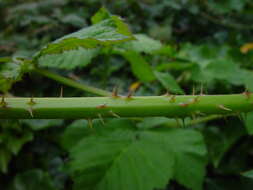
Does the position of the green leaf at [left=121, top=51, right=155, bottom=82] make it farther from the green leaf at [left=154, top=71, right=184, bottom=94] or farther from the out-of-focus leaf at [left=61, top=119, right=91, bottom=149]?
the out-of-focus leaf at [left=61, top=119, right=91, bottom=149]

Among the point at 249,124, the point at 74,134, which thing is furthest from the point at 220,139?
the point at 74,134

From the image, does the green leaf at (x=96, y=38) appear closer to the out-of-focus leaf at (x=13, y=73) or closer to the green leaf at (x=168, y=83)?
the out-of-focus leaf at (x=13, y=73)

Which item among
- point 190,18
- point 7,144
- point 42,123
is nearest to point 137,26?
point 190,18

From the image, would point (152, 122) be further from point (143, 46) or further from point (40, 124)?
point (40, 124)

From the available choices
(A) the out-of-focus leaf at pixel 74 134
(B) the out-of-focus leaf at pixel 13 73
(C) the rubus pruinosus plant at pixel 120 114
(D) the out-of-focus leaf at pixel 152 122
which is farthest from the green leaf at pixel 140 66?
(B) the out-of-focus leaf at pixel 13 73

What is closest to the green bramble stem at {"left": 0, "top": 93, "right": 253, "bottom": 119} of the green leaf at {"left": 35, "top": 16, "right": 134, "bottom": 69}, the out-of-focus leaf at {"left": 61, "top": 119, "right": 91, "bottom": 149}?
the green leaf at {"left": 35, "top": 16, "right": 134, "bottom": 69}

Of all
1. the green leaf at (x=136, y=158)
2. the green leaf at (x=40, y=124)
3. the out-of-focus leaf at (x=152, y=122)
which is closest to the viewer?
the green leaf at (x=136, y=158)

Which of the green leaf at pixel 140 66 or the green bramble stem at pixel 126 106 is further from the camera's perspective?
the green leaf at pixel 140 66

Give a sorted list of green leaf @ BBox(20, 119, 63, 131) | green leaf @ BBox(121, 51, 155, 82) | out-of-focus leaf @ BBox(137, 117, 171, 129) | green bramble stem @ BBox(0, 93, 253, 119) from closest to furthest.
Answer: green bramble stem @ BBox(0, 93, 253, 119) < out-of-focus leaf @ BBox(137, 117, 171, 129) < green leaf @ BBox(121, 51, 155, 82) < green leaf @ BBox(20, 119, 63, 131)
